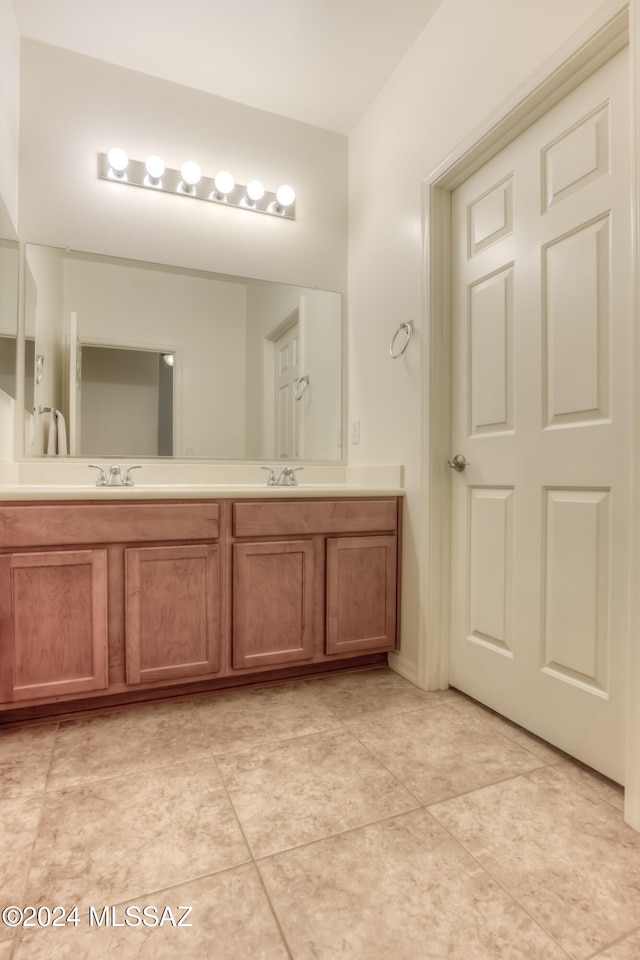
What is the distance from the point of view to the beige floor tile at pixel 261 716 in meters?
1.60

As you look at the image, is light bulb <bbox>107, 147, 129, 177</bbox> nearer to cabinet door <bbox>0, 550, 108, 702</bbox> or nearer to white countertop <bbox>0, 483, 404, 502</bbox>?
white countertop <bbox>0, 483, 404, 502</bbox>

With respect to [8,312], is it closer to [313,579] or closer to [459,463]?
[313,579]

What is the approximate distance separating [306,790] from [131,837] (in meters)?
0.42

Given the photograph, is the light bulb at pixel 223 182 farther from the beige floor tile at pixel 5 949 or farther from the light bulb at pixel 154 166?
the beige floor tile at pixel 5 949

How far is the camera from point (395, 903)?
959 mm

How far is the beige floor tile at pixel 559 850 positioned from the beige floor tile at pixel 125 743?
0.77 metres

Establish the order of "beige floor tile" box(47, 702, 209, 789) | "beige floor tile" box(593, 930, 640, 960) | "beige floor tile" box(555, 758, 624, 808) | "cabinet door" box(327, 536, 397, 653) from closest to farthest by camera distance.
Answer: "beige floor tile" box(593, 930, 640, 960) < "beige floor tile" box(555, 758, 624, 808) < "beige floor tile" box(47, 702, 209, 789) < "cabinet door" box(327, 536, 397, 653)

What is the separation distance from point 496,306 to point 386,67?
128 cm

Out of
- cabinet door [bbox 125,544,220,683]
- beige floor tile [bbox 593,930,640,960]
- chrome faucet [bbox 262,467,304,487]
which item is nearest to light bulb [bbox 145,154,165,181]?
chrome faucet [bbox 262,467,304,487]

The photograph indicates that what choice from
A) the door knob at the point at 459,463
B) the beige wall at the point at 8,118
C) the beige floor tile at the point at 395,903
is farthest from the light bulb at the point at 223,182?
the beige floor tile at the point at 395,903

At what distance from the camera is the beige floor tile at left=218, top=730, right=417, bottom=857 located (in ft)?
3.84

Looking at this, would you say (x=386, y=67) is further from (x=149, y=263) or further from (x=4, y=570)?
(x=4, y=570)

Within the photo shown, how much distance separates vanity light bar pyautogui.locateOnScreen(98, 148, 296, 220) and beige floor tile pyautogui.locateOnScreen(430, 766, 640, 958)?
2468mm

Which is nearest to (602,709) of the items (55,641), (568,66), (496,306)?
(496,306)
